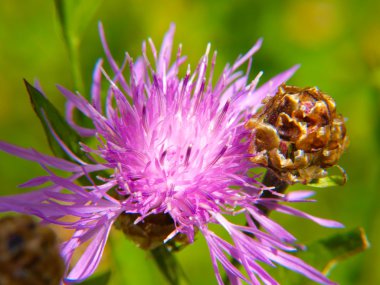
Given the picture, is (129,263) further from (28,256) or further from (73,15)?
(73,15)

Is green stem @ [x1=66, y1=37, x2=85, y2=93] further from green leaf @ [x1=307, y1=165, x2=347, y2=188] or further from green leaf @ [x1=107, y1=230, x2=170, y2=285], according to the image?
green leaf @ [x1=307, y1=165, x2=347, y2=188]

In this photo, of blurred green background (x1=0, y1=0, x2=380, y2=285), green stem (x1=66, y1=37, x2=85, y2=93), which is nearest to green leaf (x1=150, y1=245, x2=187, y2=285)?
green stem (x1=66, y1=37, x2=85, y2=93)

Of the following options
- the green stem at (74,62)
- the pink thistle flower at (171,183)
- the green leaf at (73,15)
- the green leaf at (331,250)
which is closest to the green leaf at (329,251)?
the green leaf at (331,250)

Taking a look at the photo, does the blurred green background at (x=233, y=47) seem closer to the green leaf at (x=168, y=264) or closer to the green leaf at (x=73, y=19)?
the green leaf at (x=73, y=19)

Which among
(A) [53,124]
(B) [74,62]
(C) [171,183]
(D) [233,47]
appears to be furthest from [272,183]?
(D) [233,47]

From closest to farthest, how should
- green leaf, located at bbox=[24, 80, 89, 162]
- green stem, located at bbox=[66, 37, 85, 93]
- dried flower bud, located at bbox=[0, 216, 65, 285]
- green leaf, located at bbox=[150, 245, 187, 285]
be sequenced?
dried flower bud, located at bbox=[0, 216, 65, 285] < green leaf, located at bbox=[24, 80, 89, 162] < green leaf, located at bbox=[150, 245, 187, 285] < green stem, located at bbox=[66, 37, 85, 93]
